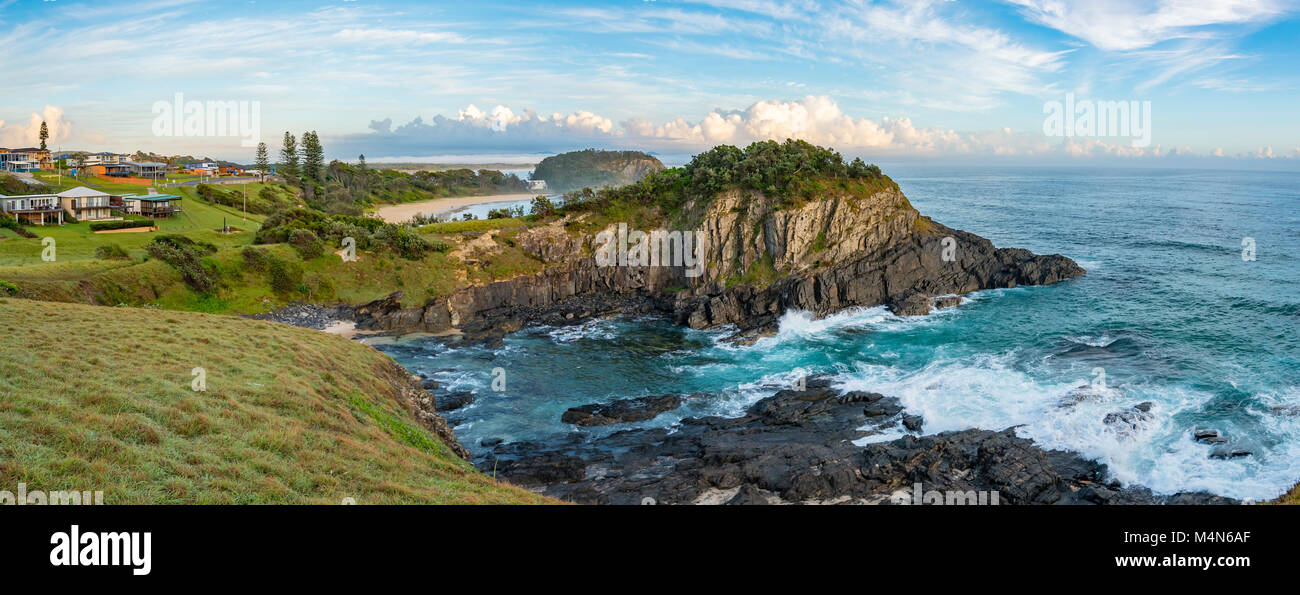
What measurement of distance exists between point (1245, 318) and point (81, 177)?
139 meters

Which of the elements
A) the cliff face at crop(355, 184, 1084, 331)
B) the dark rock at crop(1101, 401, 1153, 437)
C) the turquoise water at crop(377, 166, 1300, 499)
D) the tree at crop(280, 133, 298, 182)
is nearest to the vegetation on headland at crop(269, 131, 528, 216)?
the tree at crop(280, 133, 298, 182)

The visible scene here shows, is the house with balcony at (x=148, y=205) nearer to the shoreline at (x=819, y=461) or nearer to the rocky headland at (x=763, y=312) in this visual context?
the rocky headland at (x=763, y=312)

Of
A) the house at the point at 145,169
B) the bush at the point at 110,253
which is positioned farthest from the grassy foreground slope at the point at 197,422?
the house at the point at 145,169

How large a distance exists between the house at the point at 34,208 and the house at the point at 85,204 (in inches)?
33.0

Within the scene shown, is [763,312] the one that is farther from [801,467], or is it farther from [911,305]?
[801,467]

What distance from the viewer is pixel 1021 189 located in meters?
161

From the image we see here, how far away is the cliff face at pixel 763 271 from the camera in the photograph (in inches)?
2212

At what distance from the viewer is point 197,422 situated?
55.8ft

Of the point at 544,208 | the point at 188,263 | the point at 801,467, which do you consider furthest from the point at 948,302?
the point at 188,263

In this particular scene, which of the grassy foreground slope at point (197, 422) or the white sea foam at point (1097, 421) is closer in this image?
the grassy foreground slope at point (197, 422)

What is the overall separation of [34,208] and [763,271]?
73093 millimetres
